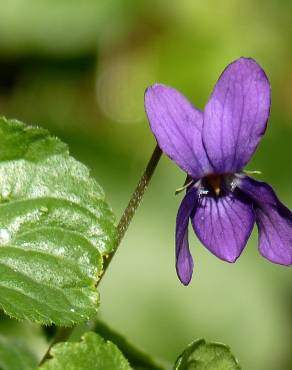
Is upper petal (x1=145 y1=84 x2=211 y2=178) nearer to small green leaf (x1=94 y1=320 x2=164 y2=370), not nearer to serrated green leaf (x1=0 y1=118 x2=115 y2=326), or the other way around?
serrated green leaf (x1=0 y1=118 x2=115 y2=326)

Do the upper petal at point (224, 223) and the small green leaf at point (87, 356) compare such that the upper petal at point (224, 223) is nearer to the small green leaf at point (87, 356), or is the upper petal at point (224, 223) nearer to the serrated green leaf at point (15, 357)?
the small green leaf at point (87, 356)

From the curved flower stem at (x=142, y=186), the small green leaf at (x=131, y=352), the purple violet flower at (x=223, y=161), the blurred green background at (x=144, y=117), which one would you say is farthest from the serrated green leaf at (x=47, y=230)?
the blurred green background at (x=144, y=117)

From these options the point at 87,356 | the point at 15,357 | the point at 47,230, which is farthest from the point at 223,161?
the point at 15,357

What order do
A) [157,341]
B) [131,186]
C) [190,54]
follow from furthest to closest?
[190,54], [131,186], [157,341]

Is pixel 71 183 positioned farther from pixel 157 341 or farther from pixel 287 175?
pixel 287 175

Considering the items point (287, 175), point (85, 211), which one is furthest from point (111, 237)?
point (287, 175)

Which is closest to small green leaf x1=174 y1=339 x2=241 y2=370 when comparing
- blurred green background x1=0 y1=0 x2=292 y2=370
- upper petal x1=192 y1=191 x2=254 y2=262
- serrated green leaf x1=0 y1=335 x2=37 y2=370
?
upper petal x1=192 y1=191 x2=254 y2=262
